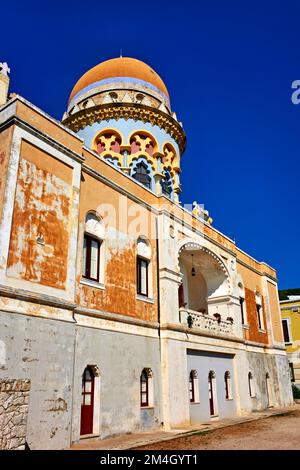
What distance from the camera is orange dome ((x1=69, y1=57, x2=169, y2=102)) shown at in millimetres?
22741

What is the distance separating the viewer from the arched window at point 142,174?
65.5 ft

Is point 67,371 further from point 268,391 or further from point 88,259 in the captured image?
point 268,391

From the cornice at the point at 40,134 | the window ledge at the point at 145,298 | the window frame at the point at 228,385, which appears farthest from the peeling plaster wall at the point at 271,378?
the cornice at the point at 40,134

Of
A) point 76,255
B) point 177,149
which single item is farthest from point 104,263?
point 177,149

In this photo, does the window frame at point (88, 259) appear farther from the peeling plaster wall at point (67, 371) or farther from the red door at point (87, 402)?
the red door at point (87, 402)

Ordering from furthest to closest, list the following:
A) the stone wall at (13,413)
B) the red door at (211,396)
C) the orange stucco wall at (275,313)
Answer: the orange stucco wall at (275,313) → the red door at (211,396) → the stone wall at (13,413)

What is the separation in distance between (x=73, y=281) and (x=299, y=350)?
24.7 metres

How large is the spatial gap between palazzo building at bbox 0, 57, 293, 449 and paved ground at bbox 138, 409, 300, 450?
1.63 m

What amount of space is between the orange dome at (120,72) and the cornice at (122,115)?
2.78 m

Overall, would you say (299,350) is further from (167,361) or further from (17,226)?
(17,226)

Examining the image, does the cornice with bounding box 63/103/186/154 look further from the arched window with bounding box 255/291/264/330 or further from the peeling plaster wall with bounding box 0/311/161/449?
the peeling plaster wall with bounding box 0/311/161/449

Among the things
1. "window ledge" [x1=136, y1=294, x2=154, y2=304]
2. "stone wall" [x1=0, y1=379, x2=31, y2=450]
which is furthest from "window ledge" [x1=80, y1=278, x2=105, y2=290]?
"stone wall" [x1=0, y1=379, x2=31, y2=450]

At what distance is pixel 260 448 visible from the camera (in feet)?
31.0

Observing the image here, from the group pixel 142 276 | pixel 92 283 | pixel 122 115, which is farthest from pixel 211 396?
pixel 122 115
